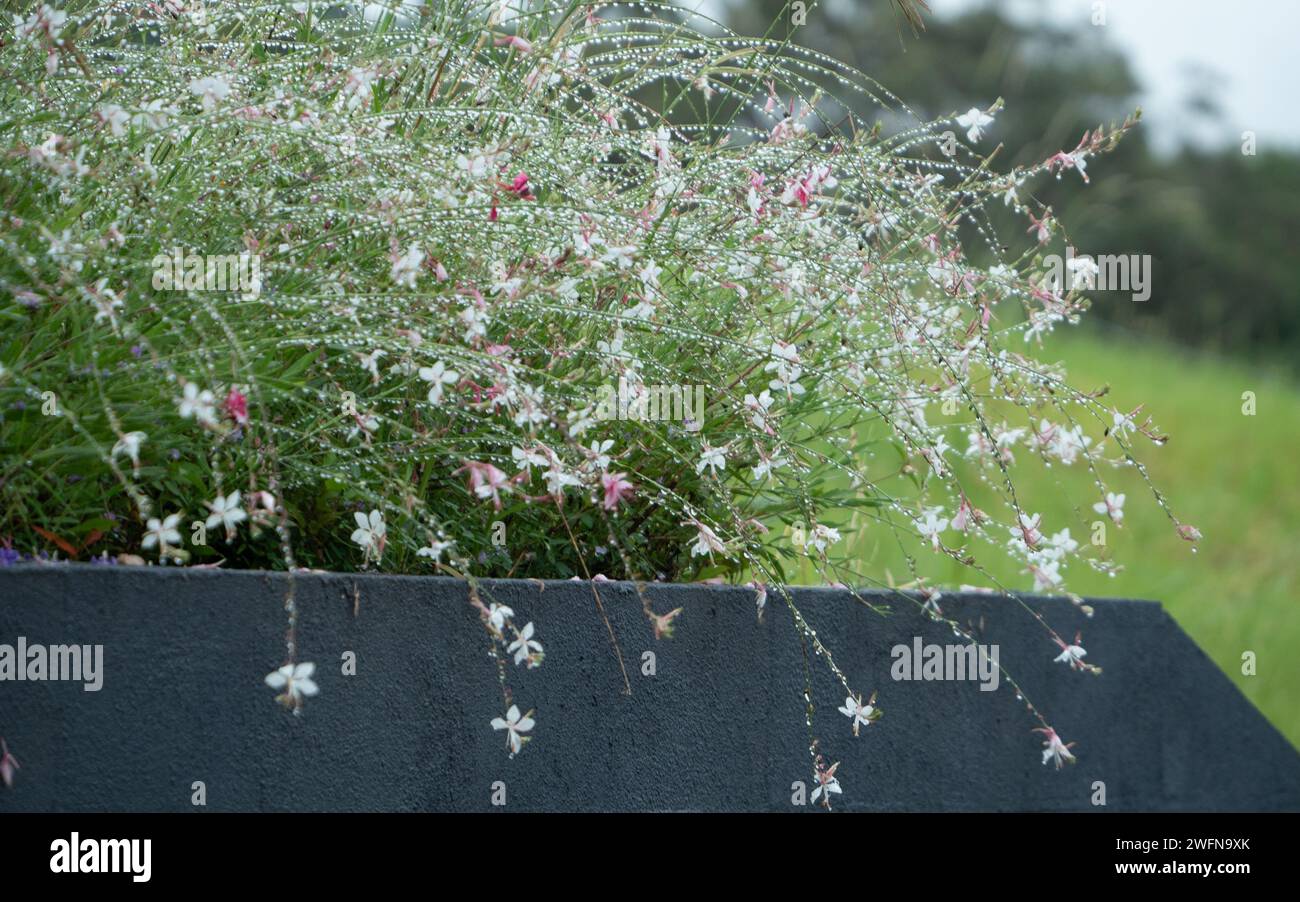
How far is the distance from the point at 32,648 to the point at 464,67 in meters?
1.28

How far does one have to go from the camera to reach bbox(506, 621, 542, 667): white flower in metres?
1.97

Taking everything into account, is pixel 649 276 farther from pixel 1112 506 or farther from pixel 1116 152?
pixel 1116 152

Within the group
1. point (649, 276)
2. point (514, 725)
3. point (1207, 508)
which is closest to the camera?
point (514, 725)

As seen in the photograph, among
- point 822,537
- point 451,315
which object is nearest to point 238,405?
point 451,315

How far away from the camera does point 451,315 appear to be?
2.08 m

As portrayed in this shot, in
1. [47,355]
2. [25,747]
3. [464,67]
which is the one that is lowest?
[25,747]

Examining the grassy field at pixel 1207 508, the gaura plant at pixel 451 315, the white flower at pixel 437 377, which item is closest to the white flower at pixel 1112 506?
the gaura plant at pixel 451 315

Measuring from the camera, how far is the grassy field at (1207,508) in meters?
5.54

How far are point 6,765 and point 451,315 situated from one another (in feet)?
2.86

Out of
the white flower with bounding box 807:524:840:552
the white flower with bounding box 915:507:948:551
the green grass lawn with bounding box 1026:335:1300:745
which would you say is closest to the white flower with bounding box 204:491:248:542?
the white flower with bounding box 807:524:840:552

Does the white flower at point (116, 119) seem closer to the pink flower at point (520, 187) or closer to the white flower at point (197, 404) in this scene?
the white flower at point (197, 404)

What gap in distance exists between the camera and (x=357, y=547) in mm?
2281
